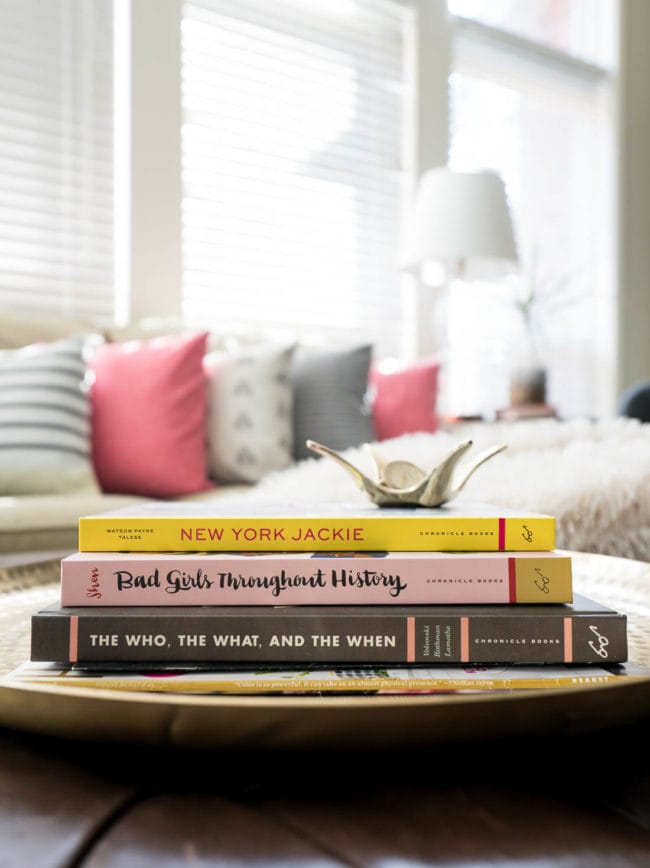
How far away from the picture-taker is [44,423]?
1.65 meters

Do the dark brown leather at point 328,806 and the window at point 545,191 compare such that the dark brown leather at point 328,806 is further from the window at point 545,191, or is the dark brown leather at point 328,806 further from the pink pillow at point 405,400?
the window at point 545,191

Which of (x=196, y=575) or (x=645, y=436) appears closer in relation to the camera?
(x=196, y=575)

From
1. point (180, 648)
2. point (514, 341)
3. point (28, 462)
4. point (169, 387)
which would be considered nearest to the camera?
point (180, 648)

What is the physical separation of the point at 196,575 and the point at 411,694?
143 millimetres

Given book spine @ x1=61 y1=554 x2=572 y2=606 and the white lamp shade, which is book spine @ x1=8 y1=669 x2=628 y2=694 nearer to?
book spine @ x1=61 y1=554 x2=572 y2=606

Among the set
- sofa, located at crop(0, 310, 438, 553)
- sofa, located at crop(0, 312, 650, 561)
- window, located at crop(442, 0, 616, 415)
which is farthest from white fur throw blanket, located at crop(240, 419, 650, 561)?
window, located at crop(442, 0, 616, 415)

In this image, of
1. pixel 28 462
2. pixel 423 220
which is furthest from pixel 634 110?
pixel 28 462

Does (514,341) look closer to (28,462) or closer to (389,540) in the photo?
(28,462)

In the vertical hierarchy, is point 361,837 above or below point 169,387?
below

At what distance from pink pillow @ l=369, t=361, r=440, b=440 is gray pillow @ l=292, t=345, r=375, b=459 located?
0.35 feet

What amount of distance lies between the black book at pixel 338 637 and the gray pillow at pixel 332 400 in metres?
1.61

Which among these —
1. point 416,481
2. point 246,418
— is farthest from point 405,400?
point 416,481

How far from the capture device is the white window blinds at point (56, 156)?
7.79 ft

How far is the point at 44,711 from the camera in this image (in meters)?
0.37
